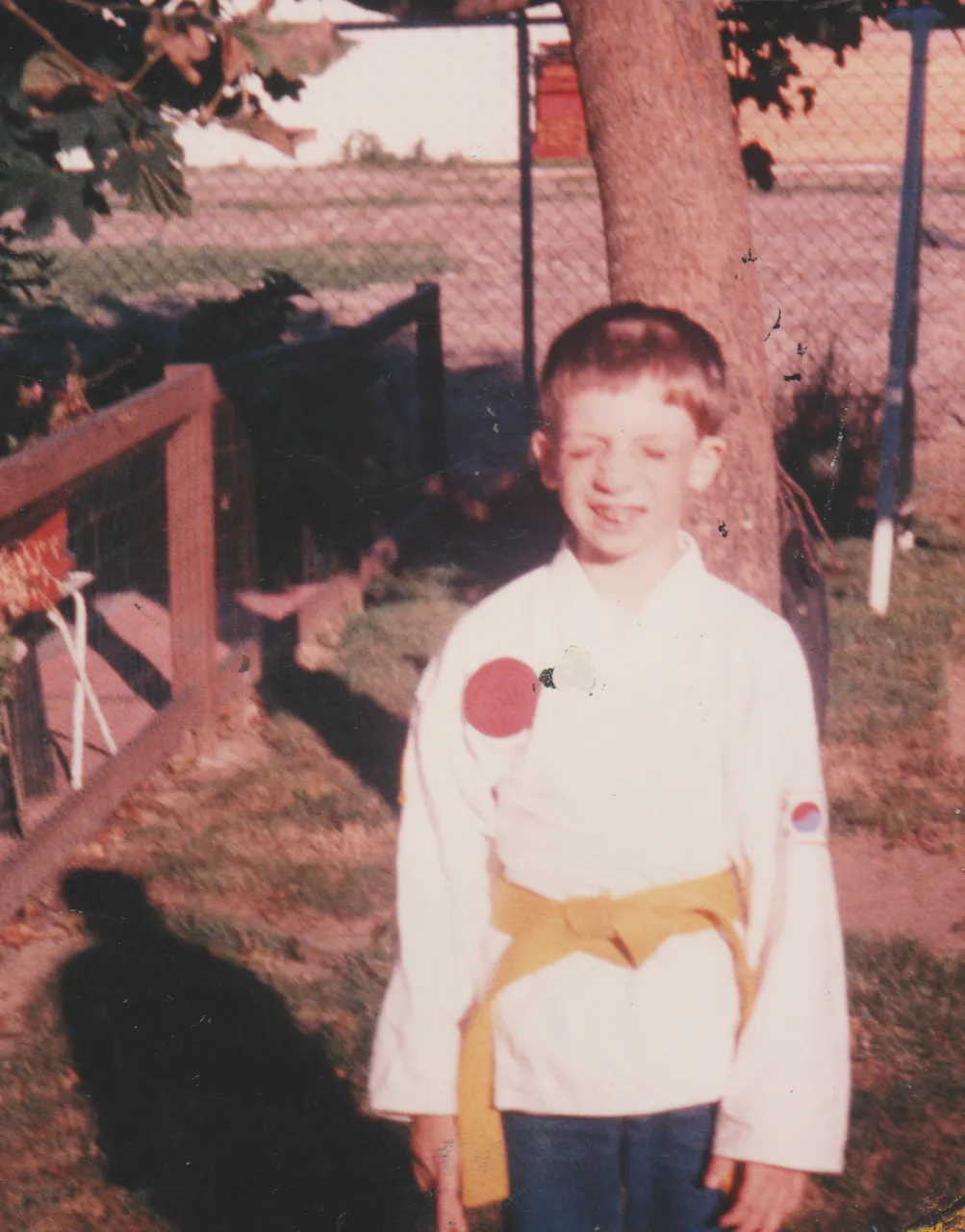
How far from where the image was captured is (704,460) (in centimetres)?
203

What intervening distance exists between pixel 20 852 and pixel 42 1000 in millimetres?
551

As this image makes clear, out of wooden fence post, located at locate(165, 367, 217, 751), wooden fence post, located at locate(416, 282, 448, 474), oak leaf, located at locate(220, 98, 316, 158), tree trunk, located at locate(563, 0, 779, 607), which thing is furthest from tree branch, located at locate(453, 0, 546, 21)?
wooden fence post, located at locate(416, 282, 448, 474)

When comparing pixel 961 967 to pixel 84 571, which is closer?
pixel 961 967

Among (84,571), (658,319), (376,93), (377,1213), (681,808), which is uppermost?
(376,93)

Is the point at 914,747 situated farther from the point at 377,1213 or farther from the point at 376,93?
the point at 376,93

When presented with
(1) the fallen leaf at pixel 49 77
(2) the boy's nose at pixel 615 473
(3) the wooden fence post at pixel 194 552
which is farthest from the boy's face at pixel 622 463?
(3) the wooden fence post at pixel 194 552

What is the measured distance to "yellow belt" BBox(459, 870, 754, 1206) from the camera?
1876mm

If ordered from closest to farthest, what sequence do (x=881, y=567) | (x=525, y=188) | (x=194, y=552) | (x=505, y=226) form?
(x=194, y=552), (x=881, y=567), (x=525, y=188), (x=505, y=226)

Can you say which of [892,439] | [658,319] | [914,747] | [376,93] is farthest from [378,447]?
[376,93]

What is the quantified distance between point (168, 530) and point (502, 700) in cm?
355

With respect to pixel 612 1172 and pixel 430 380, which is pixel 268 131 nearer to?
Result: pixel 612 1172

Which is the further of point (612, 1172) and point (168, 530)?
point (168, 530)

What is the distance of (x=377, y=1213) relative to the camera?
308 centimetres

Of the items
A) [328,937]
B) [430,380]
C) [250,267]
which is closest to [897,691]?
[328,937]
